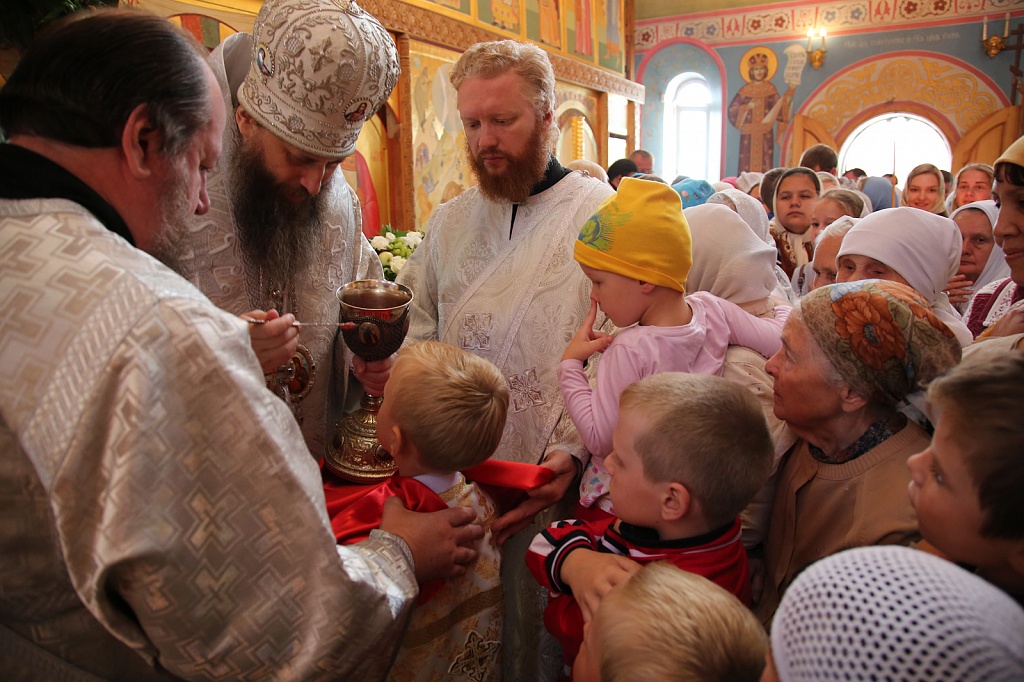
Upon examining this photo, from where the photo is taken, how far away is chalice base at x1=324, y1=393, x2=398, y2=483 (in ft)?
6.40

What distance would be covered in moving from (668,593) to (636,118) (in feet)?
41.6

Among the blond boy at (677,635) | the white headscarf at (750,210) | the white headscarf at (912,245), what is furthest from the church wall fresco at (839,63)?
the blond boy at (677,635)

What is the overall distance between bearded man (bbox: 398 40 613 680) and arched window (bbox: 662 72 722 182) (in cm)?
1394

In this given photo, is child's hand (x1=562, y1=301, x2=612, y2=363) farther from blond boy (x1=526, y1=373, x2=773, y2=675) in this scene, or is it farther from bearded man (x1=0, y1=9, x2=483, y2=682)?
bearded man (x1=0, y1=9, x2=483, y2=682)

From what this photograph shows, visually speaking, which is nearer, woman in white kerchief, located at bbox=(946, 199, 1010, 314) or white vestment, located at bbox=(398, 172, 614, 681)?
white vestment, located at bbox=(398, 172, 614, 681)

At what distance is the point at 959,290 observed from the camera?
3.75 meters

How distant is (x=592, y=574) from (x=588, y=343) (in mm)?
671

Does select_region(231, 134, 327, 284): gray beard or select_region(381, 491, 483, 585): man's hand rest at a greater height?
select_region(231, 134, 327, 284): gray beard

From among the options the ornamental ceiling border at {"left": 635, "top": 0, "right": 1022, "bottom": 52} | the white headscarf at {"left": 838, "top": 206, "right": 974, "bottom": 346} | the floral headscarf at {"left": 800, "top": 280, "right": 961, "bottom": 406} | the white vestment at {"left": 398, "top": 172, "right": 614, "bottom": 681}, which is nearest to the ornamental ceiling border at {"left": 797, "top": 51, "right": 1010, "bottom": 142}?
the ornamental ceiling border at {"left": 635, "top": 0, "right": 1022, "bottom": 52}

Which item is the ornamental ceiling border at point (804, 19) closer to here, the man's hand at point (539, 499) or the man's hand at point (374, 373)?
the man's hand at point (539, 499)

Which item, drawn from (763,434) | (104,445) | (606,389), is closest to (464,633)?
(606,389)

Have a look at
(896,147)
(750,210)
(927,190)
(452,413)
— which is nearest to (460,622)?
(452,413)

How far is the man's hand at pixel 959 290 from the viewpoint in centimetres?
375

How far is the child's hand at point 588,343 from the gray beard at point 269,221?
0.93 m
